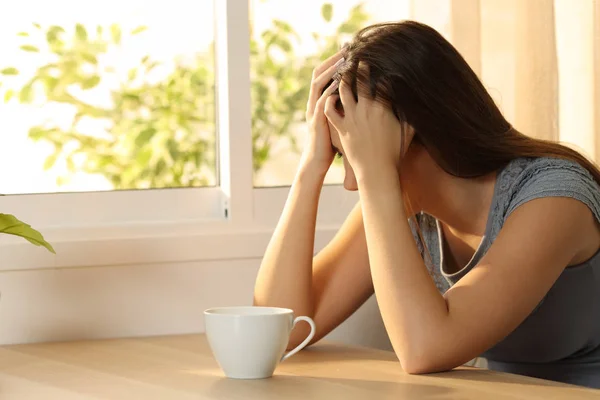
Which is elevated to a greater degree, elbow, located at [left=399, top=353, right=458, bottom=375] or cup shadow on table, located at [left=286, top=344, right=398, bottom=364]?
elbow, located at [left=399, top=353, right=458, bottom=375]

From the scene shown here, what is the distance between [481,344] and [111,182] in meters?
0.86

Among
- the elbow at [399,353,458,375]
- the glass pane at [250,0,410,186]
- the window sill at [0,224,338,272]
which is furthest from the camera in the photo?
the glass pane at [250,0,410,186]

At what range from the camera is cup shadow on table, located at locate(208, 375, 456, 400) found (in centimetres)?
104

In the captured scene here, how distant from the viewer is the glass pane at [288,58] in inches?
71.9

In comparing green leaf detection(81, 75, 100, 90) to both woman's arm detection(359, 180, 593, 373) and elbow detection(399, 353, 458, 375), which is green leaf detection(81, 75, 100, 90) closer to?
woman's arm detection(359, 180, 593, 373)

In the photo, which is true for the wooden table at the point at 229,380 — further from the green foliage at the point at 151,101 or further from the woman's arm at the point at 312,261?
the green foliage at the point at 151,101

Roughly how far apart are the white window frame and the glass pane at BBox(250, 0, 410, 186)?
0.07 m

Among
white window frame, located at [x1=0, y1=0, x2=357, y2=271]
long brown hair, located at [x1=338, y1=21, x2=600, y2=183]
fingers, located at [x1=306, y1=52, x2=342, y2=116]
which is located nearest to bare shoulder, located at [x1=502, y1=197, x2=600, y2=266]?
Answer: long brown hair, located at [x1=338, y1=21, x2=600, y2=183]

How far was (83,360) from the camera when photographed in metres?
1.34

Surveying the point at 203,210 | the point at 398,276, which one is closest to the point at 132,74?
the point at 203,210

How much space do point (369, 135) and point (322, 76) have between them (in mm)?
192

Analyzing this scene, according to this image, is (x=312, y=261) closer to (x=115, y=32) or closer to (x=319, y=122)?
(x=319, y=122)

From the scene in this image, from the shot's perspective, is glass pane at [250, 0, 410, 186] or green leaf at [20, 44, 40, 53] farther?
glass pane at [250, 0, 410, 186]

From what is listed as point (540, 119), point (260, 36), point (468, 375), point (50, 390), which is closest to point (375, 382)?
point (468, 375)
